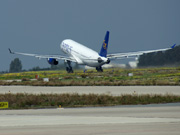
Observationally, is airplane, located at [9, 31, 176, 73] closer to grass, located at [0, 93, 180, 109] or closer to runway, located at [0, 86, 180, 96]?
runway, located at [0, 86, 180, 96]

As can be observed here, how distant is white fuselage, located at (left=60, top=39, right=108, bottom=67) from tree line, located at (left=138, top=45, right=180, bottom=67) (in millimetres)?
13754

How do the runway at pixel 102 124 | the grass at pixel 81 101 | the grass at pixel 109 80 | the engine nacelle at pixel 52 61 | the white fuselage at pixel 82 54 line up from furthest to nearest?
the engine nacelle at pixel 52 61 → the white fuselage at pixel 82 54 → the grass at pixel 109 80 → the grass at pixel 81 101 → the runway at pixel 102 124

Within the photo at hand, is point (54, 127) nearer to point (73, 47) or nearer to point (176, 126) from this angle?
point (176, 126)

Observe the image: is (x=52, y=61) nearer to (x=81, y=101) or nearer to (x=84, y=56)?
(x=84, y=56)

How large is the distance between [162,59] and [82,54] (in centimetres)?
1890

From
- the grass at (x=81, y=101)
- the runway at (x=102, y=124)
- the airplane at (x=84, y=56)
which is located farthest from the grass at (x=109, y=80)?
the runway at (x=102, y=124)

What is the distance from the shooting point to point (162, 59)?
106 meters

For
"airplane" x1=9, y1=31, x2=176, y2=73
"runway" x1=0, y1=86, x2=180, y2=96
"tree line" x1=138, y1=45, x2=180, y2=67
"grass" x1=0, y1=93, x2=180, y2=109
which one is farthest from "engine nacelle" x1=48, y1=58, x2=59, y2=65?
"grass" x1=0, y1=93, x2=180, y2=109

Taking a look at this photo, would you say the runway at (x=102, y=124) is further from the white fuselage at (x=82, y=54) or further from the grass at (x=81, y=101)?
the white fuselage at (x=82, y=54)

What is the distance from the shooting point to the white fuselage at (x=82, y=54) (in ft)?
306

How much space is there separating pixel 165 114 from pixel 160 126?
492cm

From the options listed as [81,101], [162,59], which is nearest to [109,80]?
[81,101]

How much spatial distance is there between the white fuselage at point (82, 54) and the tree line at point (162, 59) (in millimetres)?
13754

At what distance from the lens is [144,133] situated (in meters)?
17.1
